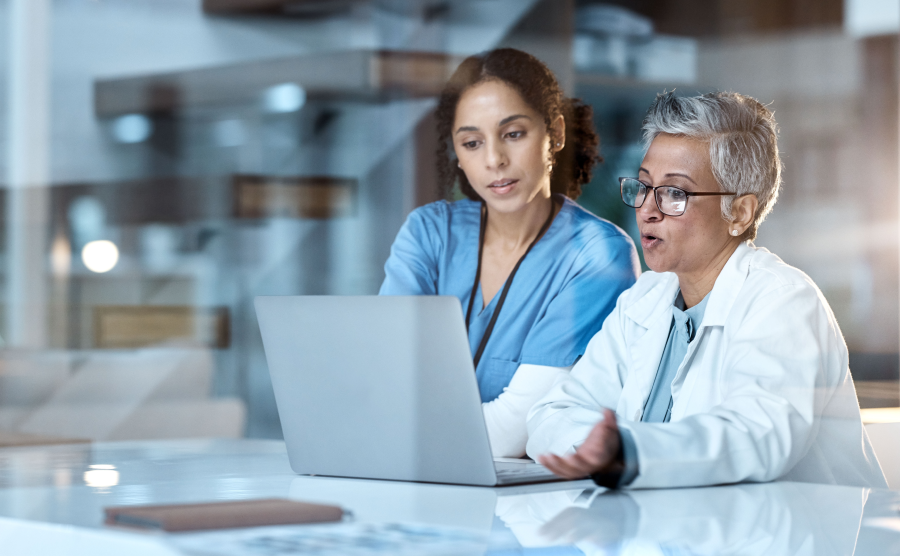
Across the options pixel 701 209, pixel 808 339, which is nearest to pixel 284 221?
pixel 701 209

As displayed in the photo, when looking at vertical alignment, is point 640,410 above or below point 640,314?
below

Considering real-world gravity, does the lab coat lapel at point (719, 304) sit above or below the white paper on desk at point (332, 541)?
above

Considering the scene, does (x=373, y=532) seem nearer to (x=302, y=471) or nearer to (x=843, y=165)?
(x=302, y=471)

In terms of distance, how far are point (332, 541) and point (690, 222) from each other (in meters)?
0.98

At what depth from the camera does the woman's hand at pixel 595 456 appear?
1064 mm

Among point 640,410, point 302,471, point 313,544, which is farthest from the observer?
point 640,410

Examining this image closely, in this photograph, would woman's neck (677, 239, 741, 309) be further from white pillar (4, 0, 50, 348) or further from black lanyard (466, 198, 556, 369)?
white pillar (4, 0, 50, 348)

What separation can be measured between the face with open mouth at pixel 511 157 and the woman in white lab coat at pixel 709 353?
0.40 metres

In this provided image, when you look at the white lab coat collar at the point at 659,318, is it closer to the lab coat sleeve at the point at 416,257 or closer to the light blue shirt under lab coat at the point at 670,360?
the light blue shirt under lab coat at the point at 670,360

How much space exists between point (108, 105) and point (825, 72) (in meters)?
2.32

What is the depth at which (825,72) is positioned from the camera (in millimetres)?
2270

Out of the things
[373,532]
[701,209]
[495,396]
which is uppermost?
[701,209]

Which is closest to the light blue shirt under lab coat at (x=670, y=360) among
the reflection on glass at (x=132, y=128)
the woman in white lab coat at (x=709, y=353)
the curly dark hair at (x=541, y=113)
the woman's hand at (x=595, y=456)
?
the woman in white lab coat at (x=709, y=353)

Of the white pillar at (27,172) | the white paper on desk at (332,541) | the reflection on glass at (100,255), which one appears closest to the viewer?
the white paper on desk at (332,541)
